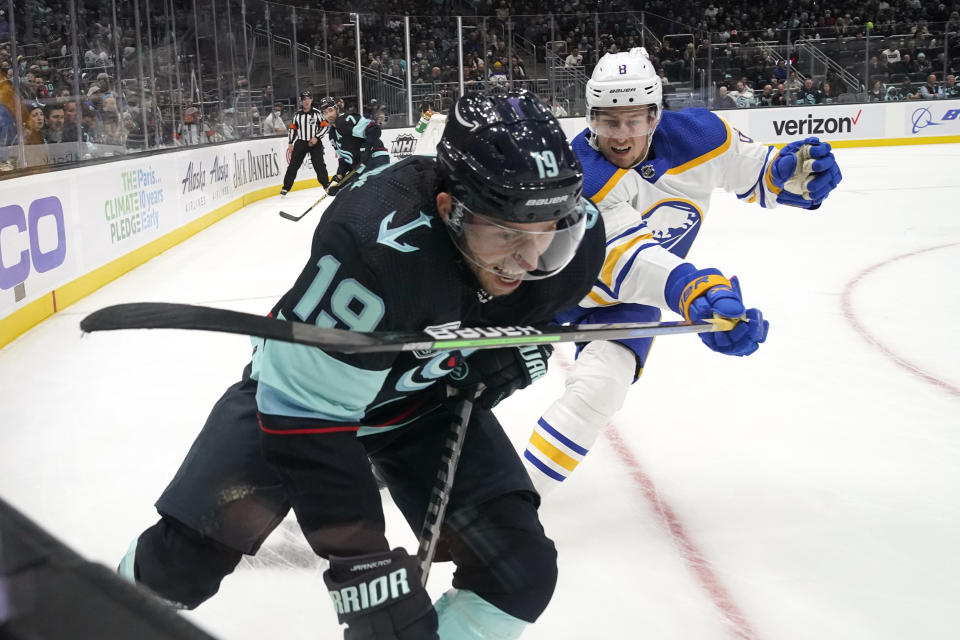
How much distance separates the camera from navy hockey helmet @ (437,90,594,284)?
1.22 meters

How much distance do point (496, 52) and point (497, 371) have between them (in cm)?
1353

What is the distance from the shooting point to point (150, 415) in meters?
3.18

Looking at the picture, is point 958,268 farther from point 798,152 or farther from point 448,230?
point 448,230

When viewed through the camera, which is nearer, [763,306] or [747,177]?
[747,177]

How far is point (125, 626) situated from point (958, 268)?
19.0 feet

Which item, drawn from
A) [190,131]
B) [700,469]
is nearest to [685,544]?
[700,469]

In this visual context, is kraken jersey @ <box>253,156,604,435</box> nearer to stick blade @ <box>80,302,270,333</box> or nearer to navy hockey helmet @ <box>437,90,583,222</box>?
navy hockey helmet @ <box>437,90,583,222</box>

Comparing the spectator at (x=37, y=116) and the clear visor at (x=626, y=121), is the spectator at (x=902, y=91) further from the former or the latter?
the clear visor at (x=626, y=121)

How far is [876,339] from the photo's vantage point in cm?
395

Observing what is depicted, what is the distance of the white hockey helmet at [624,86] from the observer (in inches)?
93.7

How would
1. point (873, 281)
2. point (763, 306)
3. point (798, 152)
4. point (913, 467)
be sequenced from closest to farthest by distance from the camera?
point (798, 152), point (913, 467), point (763, 306), point (873, 281)

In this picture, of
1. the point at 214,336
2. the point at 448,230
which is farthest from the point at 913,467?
the point at 214,336

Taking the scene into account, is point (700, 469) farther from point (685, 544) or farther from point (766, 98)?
point (766, 98)

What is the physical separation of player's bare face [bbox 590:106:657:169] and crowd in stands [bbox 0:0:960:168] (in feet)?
13.5
